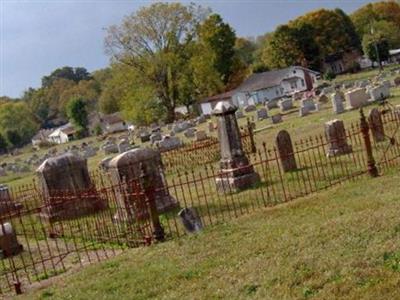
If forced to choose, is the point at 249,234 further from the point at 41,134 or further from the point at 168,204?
the point at 41,134

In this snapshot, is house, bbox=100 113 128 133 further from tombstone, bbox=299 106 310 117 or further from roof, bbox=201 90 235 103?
tombstone, bbox=299 106 310 117

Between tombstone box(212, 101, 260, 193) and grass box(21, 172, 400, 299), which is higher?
tombstone box(212, 101, 260, 193)

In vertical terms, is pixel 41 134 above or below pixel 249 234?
above

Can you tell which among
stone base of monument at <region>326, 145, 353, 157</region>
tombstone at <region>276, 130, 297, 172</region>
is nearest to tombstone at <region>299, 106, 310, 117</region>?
stone base of monument at <region>326, 145, 353, 157</region>

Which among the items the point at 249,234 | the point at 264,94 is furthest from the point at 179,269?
the point at 264,94

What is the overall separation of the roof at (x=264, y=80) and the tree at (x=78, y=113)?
950 inches

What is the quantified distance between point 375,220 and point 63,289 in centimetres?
440

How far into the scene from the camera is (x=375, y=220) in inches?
315

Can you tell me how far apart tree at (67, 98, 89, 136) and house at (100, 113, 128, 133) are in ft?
15.7

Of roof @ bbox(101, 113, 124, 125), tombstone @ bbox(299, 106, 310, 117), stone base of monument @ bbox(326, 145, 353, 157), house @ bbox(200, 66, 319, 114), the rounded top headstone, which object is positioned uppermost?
roof @ bbox(101, 113, 124, 125)

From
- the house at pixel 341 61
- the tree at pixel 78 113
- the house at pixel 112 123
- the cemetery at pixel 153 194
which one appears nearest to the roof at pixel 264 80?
the house at pixel 341 61

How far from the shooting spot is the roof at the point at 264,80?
247ft

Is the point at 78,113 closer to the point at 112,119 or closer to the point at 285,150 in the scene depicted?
the point at 112,119

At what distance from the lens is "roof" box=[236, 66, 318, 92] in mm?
75188
